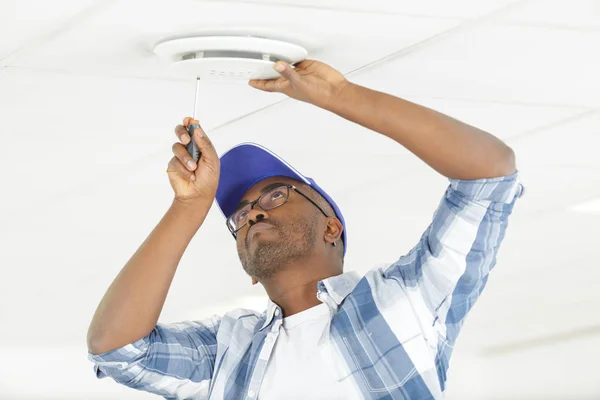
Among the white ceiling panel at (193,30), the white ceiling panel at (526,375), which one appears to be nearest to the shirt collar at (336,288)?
the white ceiling panel at (193,30)

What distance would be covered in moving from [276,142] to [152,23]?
92 centimetres

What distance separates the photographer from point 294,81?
1.91 meters

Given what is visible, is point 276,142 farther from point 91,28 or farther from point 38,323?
point 38,323

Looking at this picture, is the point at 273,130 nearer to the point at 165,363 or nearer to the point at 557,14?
the point at 165,363

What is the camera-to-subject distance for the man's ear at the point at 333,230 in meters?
2.46

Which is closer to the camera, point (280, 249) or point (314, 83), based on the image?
point (314, 83)

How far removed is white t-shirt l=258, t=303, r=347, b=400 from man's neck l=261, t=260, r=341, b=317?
59 millimetres

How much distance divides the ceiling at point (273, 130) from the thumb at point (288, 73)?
0.28 ft

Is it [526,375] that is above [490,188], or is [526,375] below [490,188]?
below

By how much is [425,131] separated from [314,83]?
227 millimetres

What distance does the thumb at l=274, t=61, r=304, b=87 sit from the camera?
1.90m

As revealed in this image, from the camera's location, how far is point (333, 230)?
248 centimetres

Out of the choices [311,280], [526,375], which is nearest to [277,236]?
[311,280]

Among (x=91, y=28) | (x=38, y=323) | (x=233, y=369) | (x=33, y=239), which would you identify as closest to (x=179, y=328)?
(x=233, y=369)
